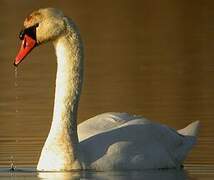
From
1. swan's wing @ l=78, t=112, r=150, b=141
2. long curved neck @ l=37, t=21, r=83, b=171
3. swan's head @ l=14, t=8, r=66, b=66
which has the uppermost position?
swan's head @ l=14, t=8, r=66, b=66

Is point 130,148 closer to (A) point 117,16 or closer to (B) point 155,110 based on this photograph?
(B) point 155,110

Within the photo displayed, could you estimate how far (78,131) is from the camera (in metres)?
14.4

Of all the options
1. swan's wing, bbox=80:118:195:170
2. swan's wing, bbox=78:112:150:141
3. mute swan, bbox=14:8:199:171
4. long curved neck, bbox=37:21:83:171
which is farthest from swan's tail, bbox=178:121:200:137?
long curved neck, bbox=37:21:83:171

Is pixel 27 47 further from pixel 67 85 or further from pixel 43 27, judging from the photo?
pixel 67 85

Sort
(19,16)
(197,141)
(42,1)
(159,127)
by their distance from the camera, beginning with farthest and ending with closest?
(42,1) < (19,16) < (197,141) < (159,127)

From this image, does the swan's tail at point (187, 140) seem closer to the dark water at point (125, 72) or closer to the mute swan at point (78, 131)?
the mute swan at point (78, 131)

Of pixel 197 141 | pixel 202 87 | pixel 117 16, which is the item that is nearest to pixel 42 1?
pixel 117 16

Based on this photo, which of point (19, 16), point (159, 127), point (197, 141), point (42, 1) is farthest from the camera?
point (42, 1)

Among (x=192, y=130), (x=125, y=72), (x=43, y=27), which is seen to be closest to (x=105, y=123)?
(x=192, y=130)

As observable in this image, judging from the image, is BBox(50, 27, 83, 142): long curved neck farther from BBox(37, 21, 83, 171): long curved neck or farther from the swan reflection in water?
the swan reflection in water

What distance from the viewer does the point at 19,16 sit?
33.2m

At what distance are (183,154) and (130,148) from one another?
2.81ft

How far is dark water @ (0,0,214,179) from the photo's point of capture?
16.0 metres

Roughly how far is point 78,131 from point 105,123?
36cm
